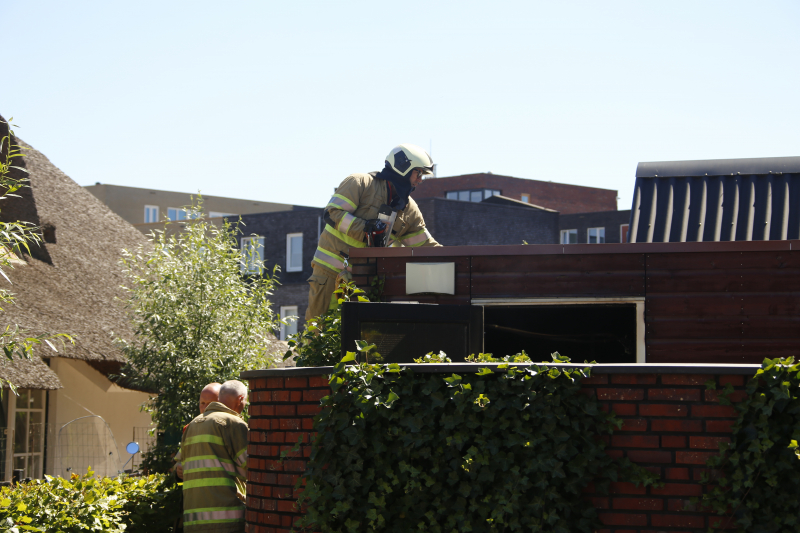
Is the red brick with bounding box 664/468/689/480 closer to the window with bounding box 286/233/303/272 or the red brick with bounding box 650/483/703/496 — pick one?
the red brick with bounding box 650/483/703/496

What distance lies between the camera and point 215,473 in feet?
20.2

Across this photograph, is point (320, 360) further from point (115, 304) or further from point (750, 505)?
point (115, 304)

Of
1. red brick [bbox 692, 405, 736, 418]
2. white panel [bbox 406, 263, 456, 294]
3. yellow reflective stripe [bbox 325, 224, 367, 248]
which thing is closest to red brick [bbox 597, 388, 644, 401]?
red brick [bbox 692, 405, 736, 418]

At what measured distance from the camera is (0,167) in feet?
21.2

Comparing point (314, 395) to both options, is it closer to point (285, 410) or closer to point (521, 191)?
point (285, 410)

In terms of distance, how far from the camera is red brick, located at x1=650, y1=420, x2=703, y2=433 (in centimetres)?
422

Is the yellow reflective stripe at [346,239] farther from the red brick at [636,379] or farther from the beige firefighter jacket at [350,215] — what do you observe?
the red brick at [636,379]

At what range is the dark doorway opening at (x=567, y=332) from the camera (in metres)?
8.17

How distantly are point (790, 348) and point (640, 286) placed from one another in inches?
48.2

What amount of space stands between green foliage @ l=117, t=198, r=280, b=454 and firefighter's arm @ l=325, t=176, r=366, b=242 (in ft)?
21.4

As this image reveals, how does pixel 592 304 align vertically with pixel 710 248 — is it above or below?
below

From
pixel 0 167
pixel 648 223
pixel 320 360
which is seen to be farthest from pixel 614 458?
pixel 648 223

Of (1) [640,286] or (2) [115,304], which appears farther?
(2) [115,304]

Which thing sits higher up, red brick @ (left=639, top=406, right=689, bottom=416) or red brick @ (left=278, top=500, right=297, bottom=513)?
red brick @ (left=639, top=406, right=689, bottom=416)
